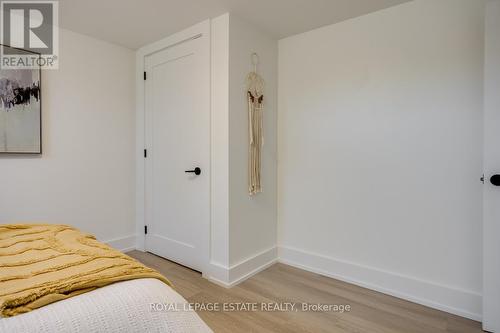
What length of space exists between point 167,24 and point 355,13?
5.39 ft

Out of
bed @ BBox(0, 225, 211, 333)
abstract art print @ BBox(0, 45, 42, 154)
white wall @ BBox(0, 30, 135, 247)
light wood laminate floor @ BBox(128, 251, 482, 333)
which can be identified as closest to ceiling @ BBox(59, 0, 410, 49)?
white wall @ BBox(0, 30, 135, 247)

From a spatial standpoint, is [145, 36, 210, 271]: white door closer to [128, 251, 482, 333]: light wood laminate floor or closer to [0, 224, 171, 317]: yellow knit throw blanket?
[128, 251, 482, 333]: light wood laminate floor

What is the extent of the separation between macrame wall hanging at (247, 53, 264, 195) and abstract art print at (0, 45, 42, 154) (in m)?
1.85

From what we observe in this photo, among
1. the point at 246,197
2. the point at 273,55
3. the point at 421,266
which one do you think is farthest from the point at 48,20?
the point at 421,266

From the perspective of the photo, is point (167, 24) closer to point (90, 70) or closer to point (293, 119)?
point (90, 70)

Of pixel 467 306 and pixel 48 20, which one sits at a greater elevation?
pixel 48 20

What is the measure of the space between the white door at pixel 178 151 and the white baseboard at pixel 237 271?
0.75 ft

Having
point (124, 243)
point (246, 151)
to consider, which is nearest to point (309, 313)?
point (246, 151)

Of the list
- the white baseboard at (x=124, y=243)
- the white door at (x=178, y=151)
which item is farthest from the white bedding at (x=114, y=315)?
the white baseboard at (x=124, y=243)

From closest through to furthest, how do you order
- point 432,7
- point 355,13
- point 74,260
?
point 74,260, point 432,7, point 355,13

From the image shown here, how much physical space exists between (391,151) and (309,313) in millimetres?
1388

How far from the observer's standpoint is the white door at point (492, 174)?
168 centimetres

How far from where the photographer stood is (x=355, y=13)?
2.26m

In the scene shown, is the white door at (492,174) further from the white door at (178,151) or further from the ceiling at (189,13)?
the white door at (178,151)
